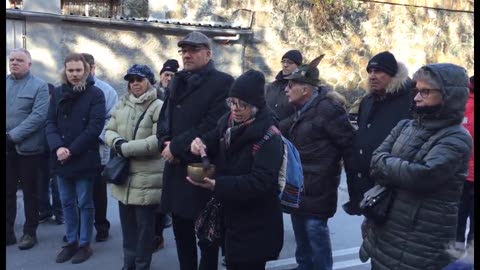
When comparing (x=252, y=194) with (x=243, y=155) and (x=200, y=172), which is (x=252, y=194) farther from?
(x=200, y=172)

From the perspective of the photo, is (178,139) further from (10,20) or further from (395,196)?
(10,20)

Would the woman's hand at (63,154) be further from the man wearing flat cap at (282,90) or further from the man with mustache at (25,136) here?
the man wearing flat cap at (282,90)

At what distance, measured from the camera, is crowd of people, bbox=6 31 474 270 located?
9.31ft

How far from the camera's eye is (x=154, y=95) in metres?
4.32

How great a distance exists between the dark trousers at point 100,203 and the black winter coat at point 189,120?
160 cm

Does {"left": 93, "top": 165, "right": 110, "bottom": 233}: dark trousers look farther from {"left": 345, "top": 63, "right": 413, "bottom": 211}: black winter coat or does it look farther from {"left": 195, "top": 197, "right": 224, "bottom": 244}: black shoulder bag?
{"left": 345, "top": 63, "right": 413, "bottom": 211}: black winter coat

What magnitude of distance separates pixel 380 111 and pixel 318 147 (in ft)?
1.69

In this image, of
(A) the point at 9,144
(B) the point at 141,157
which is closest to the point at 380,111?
(B) the point at 141,157

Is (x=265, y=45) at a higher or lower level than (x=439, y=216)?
higher

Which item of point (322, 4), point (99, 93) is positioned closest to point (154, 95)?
point (99, 93)

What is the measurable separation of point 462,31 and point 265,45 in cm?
484

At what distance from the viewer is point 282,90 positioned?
5.21 meters

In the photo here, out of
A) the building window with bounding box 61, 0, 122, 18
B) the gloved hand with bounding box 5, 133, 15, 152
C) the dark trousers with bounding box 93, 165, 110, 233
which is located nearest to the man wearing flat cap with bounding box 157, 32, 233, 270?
the dark trousers with bounding box 93, 165, 110, 233

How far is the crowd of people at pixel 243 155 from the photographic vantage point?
284 cm
